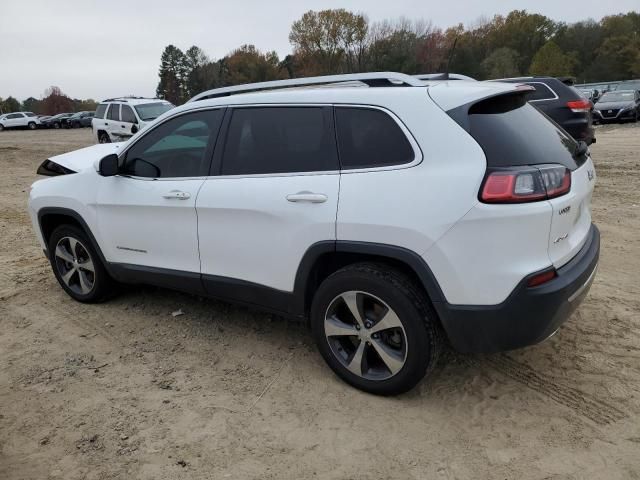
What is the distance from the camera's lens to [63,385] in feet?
11.2

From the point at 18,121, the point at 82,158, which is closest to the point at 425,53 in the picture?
the point at 18,121

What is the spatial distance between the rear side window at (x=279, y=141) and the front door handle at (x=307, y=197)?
0.55 ft

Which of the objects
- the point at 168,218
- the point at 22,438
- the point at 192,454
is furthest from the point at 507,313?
the point at 22,438

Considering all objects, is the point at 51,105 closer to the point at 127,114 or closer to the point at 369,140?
the point at 127,114

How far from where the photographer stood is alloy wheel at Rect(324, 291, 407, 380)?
9.77 ft

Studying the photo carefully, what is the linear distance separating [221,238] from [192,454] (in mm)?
1361

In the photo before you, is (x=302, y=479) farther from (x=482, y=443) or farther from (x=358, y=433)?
(x=482, y=443)

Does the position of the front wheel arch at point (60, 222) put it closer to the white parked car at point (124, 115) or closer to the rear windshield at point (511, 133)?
the rear windshield at point (511, 133)

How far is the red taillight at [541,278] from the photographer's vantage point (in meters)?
2.58

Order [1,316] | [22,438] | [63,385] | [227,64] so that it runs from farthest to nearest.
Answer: [227,64]
[1,316]
[63,385]
[22,438]

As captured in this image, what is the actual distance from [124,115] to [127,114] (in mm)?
144

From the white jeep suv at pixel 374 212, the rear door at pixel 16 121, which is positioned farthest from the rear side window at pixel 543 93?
the rear door at pixel 16 121

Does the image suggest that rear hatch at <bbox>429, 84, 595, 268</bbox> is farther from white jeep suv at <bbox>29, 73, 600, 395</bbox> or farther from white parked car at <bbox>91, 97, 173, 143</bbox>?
white parked car at <bbox>91, 97, 173, 143</bbox>

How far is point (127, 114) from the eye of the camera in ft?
53.8
